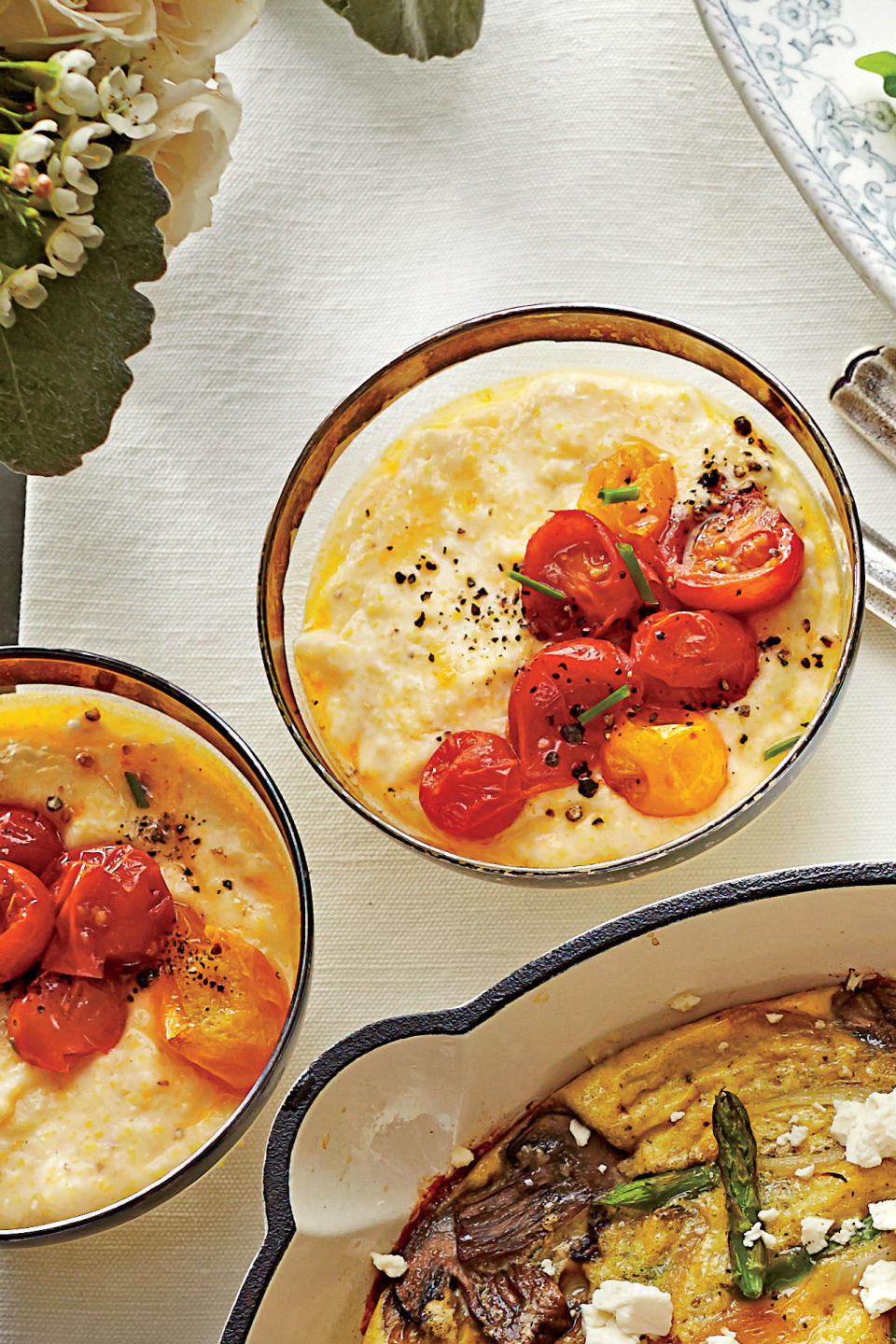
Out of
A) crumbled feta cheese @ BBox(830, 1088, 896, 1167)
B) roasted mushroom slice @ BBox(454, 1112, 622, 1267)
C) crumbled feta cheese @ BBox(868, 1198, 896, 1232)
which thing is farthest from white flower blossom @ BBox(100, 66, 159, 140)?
crumbled feta cheese @ BBox(868, 1198, 896, 1232)

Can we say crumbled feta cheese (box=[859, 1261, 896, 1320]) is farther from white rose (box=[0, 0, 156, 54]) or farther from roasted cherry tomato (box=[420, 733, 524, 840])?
white rose (box=[0, 0, 156, 54])

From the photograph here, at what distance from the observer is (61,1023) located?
183 centimetres

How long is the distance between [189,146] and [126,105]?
0.21 meters

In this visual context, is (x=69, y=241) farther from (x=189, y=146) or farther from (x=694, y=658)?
(x=694, y=658)

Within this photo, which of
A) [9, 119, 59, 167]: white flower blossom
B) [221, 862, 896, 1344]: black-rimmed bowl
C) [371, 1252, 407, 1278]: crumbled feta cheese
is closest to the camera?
[9, 119, 59, 167]: white flower blossom

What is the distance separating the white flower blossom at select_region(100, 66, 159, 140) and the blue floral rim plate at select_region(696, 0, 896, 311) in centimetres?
86

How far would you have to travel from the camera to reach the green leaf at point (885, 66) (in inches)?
76.4

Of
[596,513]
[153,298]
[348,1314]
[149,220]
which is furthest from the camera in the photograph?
[153,298]

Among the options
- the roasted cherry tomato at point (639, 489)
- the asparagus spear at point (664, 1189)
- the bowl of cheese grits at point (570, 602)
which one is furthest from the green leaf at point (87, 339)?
the asparagus spear at point (664, 1189)

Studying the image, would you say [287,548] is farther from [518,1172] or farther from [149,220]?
[518,1172]

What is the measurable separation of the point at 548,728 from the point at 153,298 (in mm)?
1038

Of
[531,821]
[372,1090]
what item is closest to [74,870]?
[372,1090]

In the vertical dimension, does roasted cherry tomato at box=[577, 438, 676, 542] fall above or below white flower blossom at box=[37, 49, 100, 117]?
below

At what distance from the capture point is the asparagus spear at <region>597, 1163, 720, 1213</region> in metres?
1.80
